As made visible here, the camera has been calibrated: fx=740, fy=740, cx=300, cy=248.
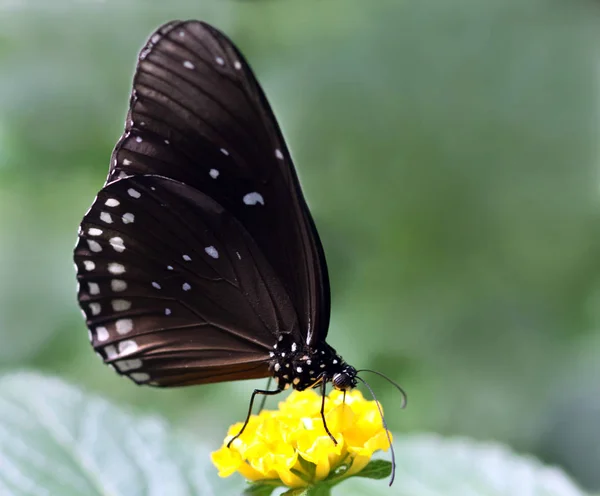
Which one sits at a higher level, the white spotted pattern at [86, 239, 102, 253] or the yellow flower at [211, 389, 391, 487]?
the white spotted pattern at [86, 239, 102, 253]

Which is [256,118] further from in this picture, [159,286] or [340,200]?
[340,200]

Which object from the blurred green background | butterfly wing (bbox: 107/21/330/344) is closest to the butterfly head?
butterfly wing (bbox: 107/21/330/344)

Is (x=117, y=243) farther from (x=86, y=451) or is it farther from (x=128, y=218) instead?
(x=86, y=451)

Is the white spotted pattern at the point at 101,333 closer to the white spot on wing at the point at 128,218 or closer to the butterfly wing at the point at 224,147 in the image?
the white spot on wing at the point at 128,218

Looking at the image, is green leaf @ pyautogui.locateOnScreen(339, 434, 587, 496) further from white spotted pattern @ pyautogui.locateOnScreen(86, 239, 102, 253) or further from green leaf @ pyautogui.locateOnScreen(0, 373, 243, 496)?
white spotted pattern @ pyautogui.locateOnScreen(86, 239, 102, 253)

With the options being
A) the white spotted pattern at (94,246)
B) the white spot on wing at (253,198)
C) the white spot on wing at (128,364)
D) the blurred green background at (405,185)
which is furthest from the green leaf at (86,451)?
the blurred green background at (405,185)

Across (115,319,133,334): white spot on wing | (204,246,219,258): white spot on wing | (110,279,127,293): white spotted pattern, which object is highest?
(204,246,219,258): white spot on wing

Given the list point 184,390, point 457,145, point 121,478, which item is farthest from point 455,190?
point 121,478
